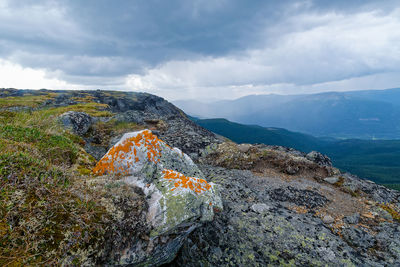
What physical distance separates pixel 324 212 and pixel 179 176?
8296mm

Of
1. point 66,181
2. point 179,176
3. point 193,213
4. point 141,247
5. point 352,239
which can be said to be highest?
point 66,181

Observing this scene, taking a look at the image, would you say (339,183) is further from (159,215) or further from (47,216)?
(47,216)

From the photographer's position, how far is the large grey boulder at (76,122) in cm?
1806

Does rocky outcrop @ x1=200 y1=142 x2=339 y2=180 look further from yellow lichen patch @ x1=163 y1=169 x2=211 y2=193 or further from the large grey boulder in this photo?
the large grey boulder

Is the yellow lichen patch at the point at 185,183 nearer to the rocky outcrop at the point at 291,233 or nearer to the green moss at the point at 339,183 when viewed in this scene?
the rocky outcrop at the point at 291,233

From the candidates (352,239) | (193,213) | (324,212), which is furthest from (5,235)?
(324,212)

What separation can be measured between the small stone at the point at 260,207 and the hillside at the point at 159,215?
0.17 ft

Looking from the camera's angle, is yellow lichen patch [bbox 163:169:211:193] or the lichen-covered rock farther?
yellow lichen patch [bbox 163:169:211:193]

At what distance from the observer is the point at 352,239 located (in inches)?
328

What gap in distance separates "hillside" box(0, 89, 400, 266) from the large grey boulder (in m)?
7.17

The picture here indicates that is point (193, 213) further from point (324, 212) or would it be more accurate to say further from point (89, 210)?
point (324, 212)

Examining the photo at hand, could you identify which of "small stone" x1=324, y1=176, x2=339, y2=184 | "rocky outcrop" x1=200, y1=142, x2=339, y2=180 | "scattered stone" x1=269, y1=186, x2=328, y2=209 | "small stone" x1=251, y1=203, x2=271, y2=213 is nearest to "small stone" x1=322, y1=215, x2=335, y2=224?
"scattered stone" x1=269, y1=186, x2=328, y2=209

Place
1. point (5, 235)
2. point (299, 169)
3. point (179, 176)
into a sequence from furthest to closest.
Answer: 1. point (299, 169)
2. point (179, 176)
3. point (5, 235)

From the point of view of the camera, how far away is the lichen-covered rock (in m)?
5.92
